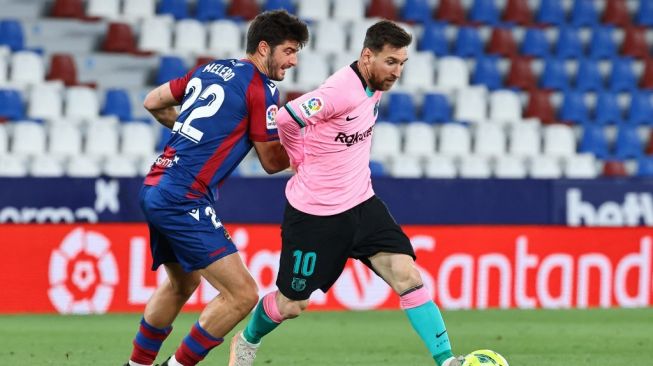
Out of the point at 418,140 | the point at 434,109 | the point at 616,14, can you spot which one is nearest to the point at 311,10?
the point at 434,109

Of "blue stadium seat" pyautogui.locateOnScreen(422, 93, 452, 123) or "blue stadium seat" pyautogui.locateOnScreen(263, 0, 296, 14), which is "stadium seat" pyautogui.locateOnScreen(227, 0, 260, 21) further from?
"blue stadium seat" pyautogui.locateOnScreen(422, 93, 452, 123)

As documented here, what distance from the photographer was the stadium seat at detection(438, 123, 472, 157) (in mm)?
14828

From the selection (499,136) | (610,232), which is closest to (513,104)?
(499,136)

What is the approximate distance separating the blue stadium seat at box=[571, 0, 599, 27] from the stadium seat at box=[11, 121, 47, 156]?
7968mm

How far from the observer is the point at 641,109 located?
16.7 meters

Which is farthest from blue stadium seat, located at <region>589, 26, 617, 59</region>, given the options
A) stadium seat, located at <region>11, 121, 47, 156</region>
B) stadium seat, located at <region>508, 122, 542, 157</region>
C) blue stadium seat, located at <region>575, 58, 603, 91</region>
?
stadium seat, located at <region>11, 121, 47, 156</region>

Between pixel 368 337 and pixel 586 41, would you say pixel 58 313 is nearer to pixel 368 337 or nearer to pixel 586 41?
pixel 368 337

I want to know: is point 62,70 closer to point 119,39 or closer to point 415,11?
point 119,39

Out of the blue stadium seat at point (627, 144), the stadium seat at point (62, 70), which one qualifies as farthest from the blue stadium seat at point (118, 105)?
the blue stadium seat at point (627, 144)

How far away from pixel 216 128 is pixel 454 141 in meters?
8.90

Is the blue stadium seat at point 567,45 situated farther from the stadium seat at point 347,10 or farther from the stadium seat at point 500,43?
the stadium seat at point 347,10

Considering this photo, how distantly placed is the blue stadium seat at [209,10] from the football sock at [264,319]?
31.2 ft

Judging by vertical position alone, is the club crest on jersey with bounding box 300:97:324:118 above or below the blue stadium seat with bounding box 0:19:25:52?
above

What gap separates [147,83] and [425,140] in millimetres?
3243
